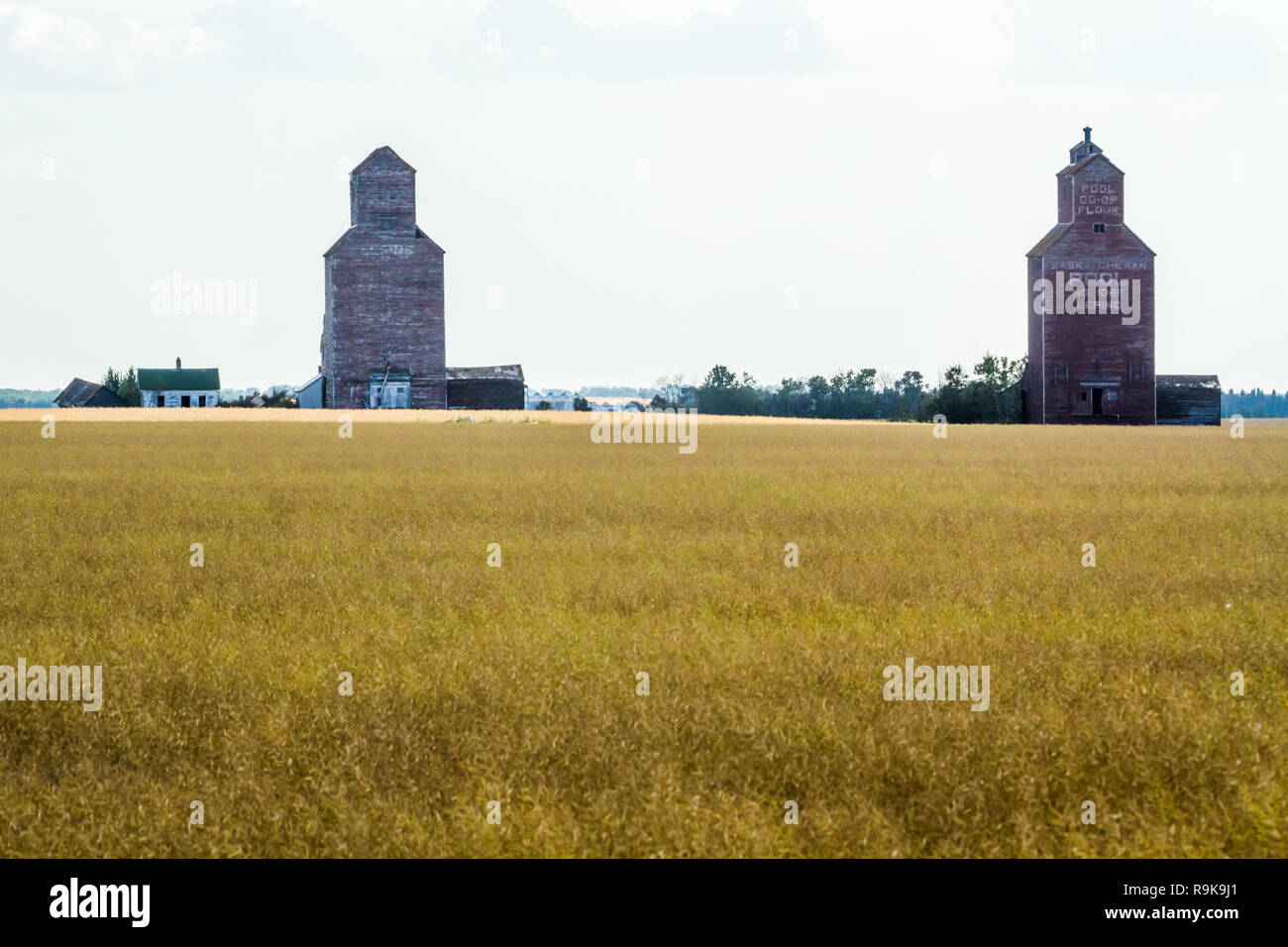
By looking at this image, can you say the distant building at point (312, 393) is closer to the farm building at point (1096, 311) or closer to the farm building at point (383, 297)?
the farm building at point (383, 297)

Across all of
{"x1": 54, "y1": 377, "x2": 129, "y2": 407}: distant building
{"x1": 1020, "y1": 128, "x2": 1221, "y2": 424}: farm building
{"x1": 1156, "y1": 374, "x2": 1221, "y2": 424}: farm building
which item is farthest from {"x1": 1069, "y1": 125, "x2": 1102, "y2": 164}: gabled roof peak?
{"x1": 54, "y1": 377, "x2": 129, "y2": 407}: distant building

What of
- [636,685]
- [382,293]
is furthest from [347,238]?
[636,685]

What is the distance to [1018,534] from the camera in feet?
52.7

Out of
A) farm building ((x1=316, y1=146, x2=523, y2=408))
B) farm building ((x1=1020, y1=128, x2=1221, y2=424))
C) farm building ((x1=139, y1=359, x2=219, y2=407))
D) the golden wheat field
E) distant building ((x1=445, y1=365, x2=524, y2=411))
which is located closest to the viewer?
the golden wheat field

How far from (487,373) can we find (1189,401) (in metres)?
47.6

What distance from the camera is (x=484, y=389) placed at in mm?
88688

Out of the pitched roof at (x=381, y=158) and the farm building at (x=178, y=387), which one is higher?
the pitched roof at (x=381, y=158)

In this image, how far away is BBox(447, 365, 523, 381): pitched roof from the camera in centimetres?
8894

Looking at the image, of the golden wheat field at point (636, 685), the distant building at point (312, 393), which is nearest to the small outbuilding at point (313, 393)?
the distant building at point (312, 393)

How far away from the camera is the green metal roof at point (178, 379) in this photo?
116 m

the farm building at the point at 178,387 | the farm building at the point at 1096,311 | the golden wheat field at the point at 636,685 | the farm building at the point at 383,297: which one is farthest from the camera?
the farm building at the point at 178,387

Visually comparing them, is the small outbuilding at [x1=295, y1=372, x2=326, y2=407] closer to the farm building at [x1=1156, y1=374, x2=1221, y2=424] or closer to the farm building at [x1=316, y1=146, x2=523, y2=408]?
the farm building at [x1=316, y1=146, x2=523, y2=408]

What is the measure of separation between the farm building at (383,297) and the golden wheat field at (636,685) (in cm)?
6429
